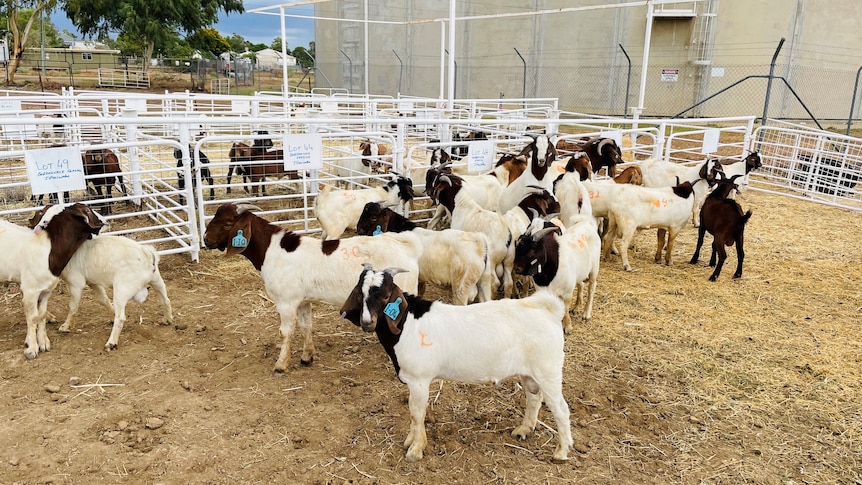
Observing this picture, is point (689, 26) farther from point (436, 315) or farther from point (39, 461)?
point (39, 461)

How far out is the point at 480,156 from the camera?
8.36m

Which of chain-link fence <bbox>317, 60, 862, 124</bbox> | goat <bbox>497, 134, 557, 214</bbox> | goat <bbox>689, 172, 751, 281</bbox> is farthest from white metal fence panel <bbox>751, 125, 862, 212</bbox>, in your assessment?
chain-link fence <bbox>317, 60, 862, 124</bbox>

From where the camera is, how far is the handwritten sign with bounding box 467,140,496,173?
8.27 meters

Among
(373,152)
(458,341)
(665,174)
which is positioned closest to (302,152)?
(373,152)

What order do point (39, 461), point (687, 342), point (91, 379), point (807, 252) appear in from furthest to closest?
point (807, 252) < point (687, 342) < point (91, 379) < point (39, 461)

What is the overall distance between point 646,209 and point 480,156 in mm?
2398

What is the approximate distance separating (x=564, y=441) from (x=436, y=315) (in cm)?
114

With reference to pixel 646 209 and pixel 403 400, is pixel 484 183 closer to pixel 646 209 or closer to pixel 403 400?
pixel 646 209

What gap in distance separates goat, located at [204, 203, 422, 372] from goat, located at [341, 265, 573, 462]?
103 centimetres

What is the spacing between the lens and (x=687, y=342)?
545 cm

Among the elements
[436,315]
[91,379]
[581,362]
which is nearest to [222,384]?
[91,379]

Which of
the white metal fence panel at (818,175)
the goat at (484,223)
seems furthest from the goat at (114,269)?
the white metal fence panel at (818,175)

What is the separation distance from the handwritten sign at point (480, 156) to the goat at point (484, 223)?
1.64 metres

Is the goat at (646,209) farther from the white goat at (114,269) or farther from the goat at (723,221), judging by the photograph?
the white goat at (114,269)
